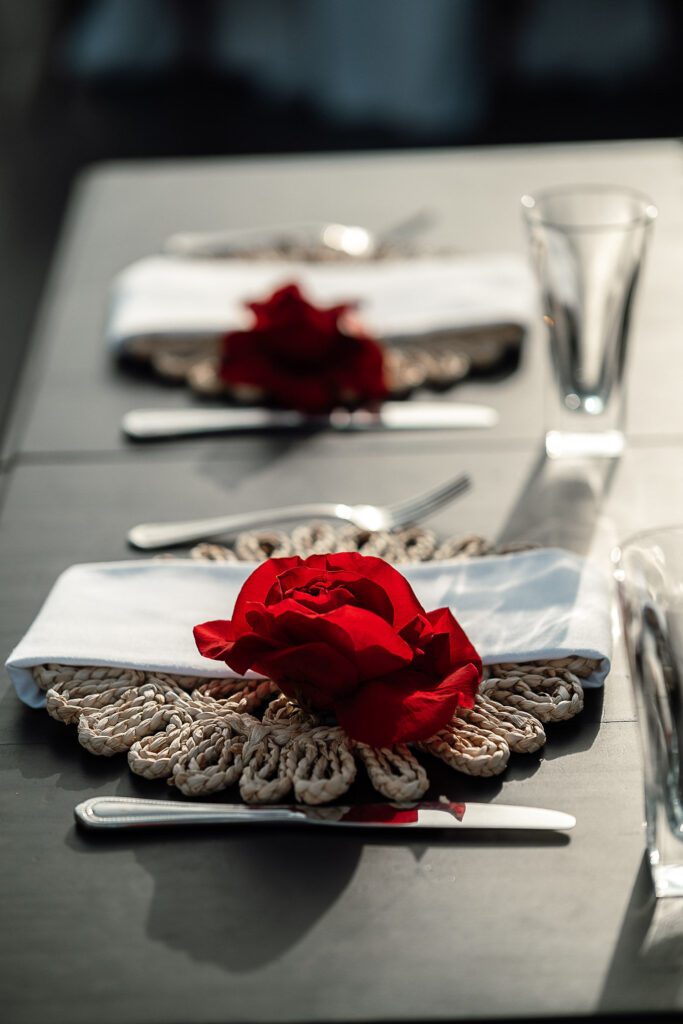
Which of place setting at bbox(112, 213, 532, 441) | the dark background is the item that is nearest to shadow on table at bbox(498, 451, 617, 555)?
place setting at bbox(112, 213, 532, 441)

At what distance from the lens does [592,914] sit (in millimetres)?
574

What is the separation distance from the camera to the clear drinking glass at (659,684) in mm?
560

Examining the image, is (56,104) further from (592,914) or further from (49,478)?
(592,914)

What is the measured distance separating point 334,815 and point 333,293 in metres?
0.75

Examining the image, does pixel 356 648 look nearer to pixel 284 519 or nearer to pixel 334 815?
pixel 334 815

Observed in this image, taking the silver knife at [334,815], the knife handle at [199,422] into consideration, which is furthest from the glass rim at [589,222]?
the silver knife at [334,815]

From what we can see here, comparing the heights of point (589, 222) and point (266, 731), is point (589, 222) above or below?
above

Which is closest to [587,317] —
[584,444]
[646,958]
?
[584,444]

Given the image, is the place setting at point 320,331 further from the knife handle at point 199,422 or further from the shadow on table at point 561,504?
the shadow on table at point 561,504

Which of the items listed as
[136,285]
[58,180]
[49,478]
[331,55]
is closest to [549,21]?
[331,55]

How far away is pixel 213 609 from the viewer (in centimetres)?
80

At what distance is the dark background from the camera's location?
140 inches

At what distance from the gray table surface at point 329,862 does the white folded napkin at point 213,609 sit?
0.03m

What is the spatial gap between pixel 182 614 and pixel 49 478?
0.29 metres
